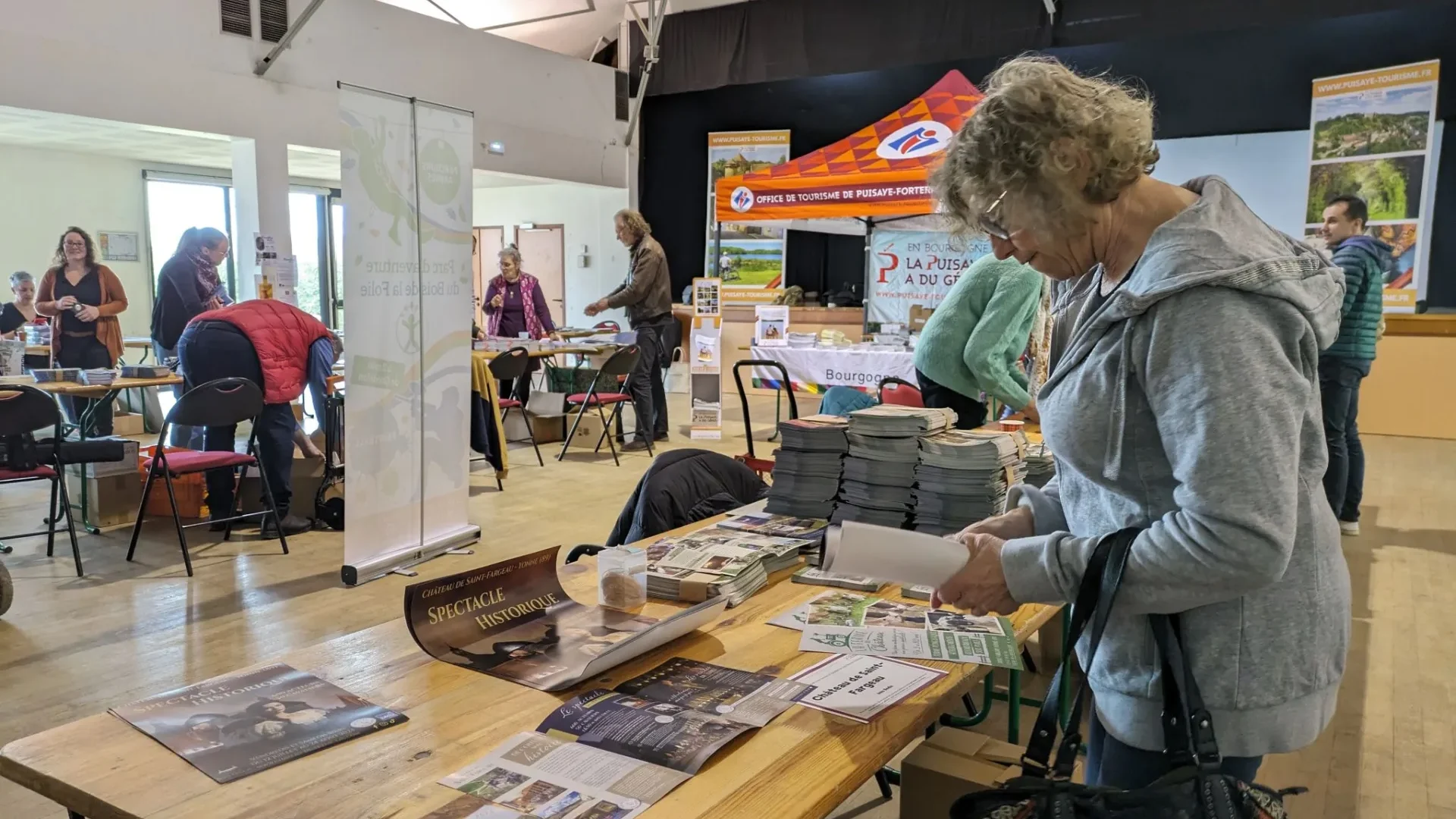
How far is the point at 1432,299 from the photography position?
28.0 feet

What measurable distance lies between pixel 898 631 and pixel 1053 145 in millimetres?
892

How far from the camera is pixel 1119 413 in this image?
1021 mm

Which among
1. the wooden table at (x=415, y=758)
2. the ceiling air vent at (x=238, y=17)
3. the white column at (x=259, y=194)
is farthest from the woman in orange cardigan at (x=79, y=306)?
the wooden table at (x=415, y=758)

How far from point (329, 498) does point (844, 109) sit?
8180 mm

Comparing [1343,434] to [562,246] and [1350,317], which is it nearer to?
[1350,317]

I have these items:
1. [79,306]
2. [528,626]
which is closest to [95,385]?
[79,306]

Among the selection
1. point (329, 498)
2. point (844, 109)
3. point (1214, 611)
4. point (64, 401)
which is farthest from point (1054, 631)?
point (844, 109)

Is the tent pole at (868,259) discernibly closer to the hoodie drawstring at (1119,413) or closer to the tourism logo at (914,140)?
the tourism logo at (914,140)

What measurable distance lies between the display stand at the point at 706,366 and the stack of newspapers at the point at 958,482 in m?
5.80

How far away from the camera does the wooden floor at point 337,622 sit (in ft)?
8.71

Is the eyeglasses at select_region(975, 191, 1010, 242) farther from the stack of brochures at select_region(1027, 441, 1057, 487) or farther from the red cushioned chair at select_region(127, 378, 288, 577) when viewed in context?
the red cushioned chair at select_region(127, 378, 288, 577)

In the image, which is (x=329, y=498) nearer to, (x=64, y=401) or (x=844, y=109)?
(x=64, y=401)

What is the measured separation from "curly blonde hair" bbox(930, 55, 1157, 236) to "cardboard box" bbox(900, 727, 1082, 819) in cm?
94

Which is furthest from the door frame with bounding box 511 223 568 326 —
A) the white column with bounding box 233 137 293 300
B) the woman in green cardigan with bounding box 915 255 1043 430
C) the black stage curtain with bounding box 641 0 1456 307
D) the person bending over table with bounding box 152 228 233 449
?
the woman in green cardigan with bounding box 915 255 1043 430
